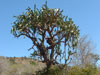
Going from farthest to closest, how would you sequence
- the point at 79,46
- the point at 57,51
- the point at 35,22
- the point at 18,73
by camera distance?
the point at 79,46 < the point at 18,73 < the point at 57,51 < the point at 35,22

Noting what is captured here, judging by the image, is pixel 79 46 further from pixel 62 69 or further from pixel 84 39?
pixel 62 69

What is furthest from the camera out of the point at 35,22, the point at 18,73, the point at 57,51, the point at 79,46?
the point at 79,46

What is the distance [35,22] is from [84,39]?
1087 cm

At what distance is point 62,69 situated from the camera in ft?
51.7

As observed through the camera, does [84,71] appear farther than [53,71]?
Yes

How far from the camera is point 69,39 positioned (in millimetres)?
15219

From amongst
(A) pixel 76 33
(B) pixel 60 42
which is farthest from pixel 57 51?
(A) pixel 76 33

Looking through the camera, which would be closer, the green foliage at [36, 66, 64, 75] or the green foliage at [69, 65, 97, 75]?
the green foliage at [36, 66, 64, 75]

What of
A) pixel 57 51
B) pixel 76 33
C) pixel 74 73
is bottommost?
pixel 74 73

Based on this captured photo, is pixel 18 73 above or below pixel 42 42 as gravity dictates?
below

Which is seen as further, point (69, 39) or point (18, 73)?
point (18, 73)

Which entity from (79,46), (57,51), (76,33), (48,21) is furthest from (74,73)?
(79,46)

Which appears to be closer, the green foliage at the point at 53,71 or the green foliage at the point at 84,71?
the green foliage at the point at 53,71

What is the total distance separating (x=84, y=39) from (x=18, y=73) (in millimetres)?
9409
